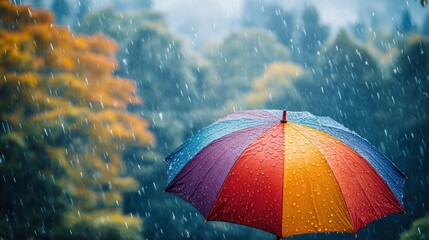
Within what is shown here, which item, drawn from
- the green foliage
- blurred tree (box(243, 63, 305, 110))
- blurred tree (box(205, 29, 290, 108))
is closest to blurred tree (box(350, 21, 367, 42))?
blurred tree (box(205, 29, 290, 108))

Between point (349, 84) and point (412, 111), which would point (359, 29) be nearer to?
point (349, 84)

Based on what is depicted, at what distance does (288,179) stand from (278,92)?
12.8 meters

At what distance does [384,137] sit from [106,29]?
12394 millimetres

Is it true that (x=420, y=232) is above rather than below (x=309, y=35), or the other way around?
below

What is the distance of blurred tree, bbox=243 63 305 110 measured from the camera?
1410cm

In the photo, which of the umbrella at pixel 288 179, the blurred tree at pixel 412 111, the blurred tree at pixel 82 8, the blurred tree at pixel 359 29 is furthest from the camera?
the blurred tree at pixel 359 29

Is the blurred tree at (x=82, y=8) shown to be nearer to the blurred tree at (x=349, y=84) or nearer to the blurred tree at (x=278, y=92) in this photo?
the blurred tree at (x=278, y=92)

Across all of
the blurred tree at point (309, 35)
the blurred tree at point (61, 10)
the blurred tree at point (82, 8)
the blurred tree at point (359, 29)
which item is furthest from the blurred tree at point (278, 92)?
the blurred tree at point (359, 29)

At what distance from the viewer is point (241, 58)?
64.4 feet

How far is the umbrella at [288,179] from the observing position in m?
1.75

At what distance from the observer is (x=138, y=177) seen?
12.5 metres

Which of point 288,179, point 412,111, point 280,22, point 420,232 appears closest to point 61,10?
point 280,22

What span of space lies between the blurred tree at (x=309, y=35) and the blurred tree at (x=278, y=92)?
9390 mm

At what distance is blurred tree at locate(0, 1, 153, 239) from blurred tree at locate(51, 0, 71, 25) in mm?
18497
